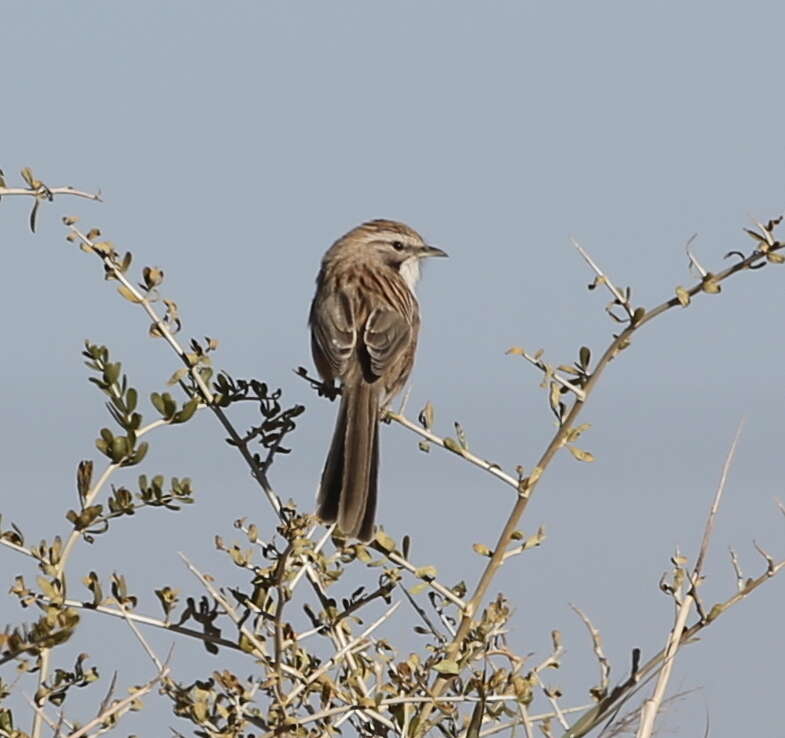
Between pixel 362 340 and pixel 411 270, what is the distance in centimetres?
123

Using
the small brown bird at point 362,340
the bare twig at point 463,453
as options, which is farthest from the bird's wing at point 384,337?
the bare twig at point 463,453

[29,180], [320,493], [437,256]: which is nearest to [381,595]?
[29,180]

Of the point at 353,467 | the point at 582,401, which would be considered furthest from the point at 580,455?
the point at 353,467

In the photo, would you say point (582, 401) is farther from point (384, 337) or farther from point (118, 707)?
point (384, 337)

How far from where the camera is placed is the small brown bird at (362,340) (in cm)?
445

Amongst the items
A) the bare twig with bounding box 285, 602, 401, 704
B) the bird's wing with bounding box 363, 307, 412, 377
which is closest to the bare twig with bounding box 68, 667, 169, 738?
the bare twig with bounding box 285, 602, 401, 704

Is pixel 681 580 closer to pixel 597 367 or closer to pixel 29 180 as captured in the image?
pixel 597 367

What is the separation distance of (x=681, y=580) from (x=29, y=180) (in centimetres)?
151

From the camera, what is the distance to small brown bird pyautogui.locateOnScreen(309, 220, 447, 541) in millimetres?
4445

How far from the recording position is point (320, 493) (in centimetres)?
449

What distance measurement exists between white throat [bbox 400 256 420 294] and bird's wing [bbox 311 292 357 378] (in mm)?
659

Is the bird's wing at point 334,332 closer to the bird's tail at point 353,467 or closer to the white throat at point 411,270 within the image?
the bird's tail at point 353,467

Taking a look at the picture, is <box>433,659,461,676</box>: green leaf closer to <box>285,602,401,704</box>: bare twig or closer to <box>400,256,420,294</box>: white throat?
<box>285,602,401,704</box>: bare twig

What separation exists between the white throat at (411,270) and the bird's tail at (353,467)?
1.42m
